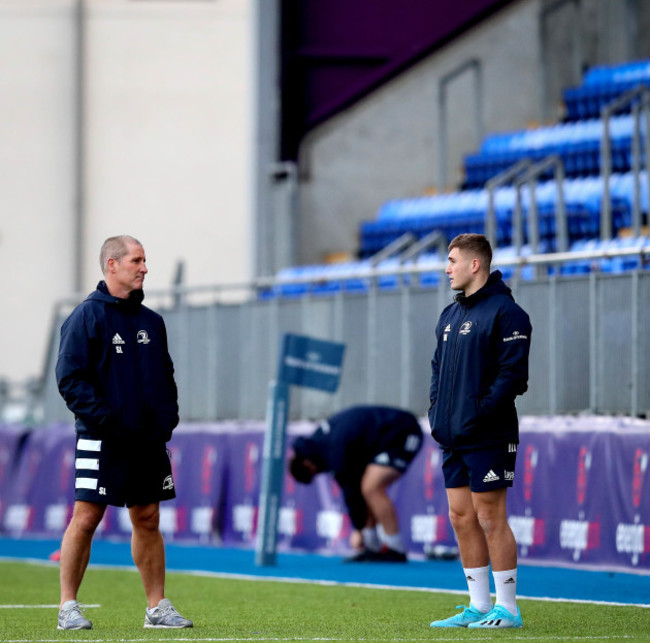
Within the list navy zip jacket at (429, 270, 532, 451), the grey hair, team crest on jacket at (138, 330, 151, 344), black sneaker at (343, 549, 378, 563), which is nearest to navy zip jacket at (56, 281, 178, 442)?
team crest on jacket at (138, 330, 151, 344)

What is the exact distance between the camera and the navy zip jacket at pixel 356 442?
1442cm

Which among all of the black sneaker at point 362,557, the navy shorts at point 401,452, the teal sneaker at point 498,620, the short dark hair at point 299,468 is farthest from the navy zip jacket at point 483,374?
the black sneaker at point 362,557

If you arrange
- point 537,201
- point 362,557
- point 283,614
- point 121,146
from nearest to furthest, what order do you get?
point 283,614 → point 362,557 → point 537,201 → point 121,146

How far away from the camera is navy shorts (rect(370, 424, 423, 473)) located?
1439cm

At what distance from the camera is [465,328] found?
8.57 metres

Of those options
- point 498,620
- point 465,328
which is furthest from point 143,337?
point 498,620

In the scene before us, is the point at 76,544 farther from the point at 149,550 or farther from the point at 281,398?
the point at 281,398

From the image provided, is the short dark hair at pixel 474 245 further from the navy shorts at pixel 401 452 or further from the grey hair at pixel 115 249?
the navy shorts at pixel 401 452

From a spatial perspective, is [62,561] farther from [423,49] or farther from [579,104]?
[423,49]

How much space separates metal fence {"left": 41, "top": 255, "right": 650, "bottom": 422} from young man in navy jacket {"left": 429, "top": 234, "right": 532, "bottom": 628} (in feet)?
17.3

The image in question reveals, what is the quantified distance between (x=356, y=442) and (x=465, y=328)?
5971mm

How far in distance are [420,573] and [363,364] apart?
165 inches

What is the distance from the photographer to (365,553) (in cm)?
1470

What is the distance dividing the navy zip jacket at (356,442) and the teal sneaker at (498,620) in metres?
5.95
